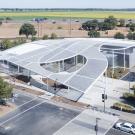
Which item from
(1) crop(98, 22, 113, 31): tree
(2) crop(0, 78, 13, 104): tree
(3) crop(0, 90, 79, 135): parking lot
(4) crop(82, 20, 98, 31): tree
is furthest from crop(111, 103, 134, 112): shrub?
(1) crop(98, 22, 113, 31): tree

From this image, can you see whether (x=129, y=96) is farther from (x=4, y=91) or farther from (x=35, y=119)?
(x=4, y=91)

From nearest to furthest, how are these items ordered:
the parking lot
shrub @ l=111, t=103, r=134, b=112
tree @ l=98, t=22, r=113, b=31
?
the parking lot < shrub @ l=111, t=103, r=134, b=112 < tree @ l=98, t=22, r=113, b=31

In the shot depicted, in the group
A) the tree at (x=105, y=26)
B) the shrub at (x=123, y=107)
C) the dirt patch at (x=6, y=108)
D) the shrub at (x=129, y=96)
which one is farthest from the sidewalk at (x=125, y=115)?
the tree at (x=105, y=26)

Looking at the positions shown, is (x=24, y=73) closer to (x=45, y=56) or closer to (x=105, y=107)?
(x=45, y=56)

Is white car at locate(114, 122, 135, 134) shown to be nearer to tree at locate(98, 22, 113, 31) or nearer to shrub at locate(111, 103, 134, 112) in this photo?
shrub at locate(111, 103, 134, 112)

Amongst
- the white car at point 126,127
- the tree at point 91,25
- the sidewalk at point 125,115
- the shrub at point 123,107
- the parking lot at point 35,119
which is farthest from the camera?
the tree at point 91,25

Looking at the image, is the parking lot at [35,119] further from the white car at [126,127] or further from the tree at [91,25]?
the tree at [91,25]

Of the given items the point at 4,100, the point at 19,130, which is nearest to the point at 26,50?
the point at 4,100

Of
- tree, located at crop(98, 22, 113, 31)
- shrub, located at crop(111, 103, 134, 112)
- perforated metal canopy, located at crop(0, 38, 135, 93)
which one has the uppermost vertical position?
tree, located at crop(98, 22, 113, 31)

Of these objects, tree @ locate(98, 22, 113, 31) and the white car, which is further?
tree @ locate(98, 22, 113, 31)
